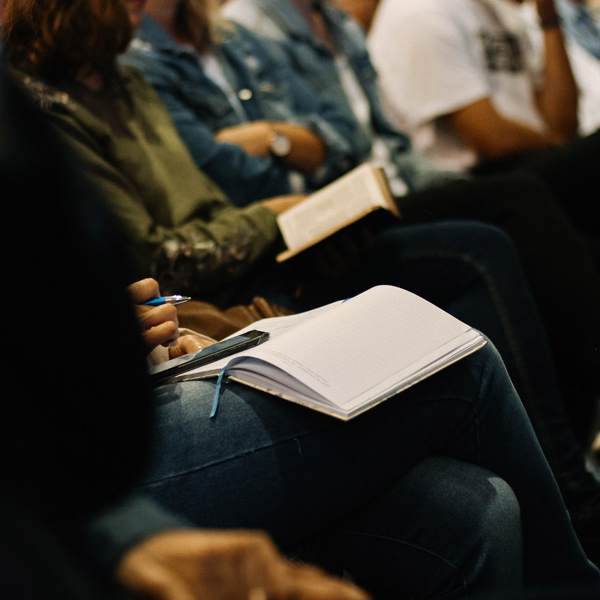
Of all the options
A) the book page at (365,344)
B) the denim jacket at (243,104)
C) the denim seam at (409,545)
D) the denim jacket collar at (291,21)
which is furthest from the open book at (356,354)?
the denim jacket collar at (291,21)

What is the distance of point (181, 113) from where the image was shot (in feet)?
4.45

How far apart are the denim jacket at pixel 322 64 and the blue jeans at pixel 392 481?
117 cm

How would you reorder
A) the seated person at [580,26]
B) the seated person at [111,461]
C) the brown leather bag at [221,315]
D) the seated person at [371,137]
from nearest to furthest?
the seated person at [111,461], the brown leather bag at [221,315], the seated person at [371,137], the seated person at [580,26]

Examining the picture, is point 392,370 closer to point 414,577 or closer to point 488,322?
point 414,577

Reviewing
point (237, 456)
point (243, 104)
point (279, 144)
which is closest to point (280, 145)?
point (279, 144)

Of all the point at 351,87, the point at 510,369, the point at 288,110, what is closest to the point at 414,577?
the point at 510,369

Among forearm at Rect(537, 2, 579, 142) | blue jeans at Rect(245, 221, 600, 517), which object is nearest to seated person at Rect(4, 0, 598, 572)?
blue jeans at Rect(245, 221, 600, 517)

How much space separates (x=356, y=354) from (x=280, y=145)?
38.1 inches

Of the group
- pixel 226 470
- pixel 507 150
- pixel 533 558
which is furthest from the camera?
pixel 507 150

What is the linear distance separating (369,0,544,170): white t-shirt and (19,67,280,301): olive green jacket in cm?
91

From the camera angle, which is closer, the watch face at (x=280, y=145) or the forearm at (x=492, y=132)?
the watch face at (x=280, y=145)

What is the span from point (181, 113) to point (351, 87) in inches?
30.8

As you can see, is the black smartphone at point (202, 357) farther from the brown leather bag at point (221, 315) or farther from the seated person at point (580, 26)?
the seated person at point (580, 26)

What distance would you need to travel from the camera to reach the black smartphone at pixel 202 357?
2.19ft
